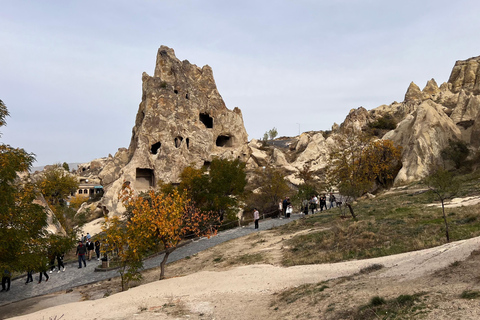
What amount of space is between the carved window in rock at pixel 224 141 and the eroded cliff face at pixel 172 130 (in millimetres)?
→ 293

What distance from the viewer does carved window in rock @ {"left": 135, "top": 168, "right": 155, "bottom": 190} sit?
52.3 metres

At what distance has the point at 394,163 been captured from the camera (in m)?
41.1

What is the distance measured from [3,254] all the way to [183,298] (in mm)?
6940

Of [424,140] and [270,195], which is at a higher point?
[424,140]

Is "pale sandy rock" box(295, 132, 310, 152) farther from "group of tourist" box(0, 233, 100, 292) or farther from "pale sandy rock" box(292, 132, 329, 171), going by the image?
"group of tourist" box(0, 233, 100, 292)

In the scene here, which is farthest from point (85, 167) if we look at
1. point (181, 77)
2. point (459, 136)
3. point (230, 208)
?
point (459, 136)

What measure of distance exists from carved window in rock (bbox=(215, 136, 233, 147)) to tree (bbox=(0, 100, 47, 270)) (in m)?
49.7

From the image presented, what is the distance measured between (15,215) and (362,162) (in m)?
29.4

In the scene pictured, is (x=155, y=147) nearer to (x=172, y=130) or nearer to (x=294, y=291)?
(x=172, y=130)

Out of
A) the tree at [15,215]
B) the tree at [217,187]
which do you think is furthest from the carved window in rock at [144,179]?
the tree at [15,215]

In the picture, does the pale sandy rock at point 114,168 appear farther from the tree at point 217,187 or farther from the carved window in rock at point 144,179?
the tree at point 217,187

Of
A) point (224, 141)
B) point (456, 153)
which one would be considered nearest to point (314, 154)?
point (224, 141)

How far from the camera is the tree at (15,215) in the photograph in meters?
13.0

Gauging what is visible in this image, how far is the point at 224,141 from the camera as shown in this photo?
65500mm
